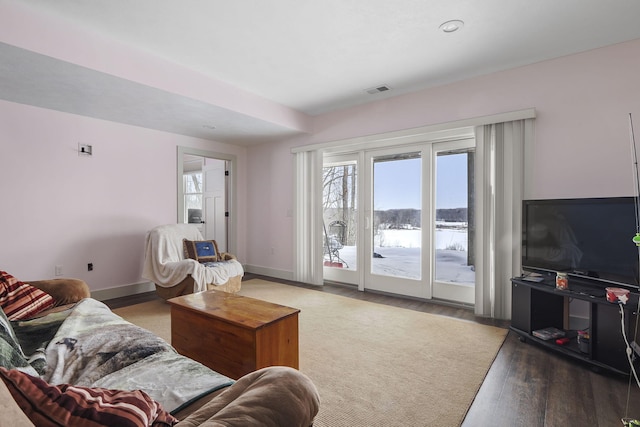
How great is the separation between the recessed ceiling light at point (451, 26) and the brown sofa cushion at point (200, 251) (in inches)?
145

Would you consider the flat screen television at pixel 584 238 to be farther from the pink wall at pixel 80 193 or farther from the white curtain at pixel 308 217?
the pink wall at pixel 80 193

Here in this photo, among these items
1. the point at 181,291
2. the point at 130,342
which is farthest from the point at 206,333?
the point at 181,291

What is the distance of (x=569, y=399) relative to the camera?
6.16 feet

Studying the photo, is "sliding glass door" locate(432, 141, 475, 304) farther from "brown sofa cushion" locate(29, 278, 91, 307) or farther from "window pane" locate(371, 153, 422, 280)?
"brown sofa cushion" locate(29, 278, 91, 307)

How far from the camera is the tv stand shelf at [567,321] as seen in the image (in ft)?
6.97

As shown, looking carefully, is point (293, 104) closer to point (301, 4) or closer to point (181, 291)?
point (301, 4)

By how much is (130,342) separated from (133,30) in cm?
248

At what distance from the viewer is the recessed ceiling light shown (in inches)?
98.3

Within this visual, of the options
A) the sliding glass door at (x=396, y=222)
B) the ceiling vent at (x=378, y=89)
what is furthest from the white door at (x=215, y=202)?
the ceiling vent at (x=378, y=89)

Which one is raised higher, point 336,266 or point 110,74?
point 110,74

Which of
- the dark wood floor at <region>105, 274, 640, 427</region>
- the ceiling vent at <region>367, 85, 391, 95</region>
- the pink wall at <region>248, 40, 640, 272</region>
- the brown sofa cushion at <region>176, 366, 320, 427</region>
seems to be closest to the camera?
the brown sofa cushion at <region>176, 366, 320, 427</region>

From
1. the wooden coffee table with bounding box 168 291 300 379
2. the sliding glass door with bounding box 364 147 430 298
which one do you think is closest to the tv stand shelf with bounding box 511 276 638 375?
the sliding glass door with bounding box 364 147 430 298

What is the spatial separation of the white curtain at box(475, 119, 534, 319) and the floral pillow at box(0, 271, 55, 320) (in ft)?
12.4

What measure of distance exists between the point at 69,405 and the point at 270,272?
491 cm
